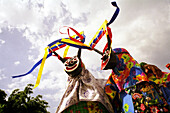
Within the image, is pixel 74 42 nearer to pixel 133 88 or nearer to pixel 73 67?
pixel 73 67

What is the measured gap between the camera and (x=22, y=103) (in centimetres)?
577

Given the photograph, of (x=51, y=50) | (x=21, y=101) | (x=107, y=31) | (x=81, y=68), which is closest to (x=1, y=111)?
(x=21, y=101)

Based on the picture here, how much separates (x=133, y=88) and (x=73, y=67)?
92 cm

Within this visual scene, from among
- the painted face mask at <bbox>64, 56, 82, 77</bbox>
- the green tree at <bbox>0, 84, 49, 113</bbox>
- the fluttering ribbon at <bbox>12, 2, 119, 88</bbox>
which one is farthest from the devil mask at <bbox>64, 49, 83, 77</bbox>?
the green tree at <bbox>0, 84, 49, 113</bbox>

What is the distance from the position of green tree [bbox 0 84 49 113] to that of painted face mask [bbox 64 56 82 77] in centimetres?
404

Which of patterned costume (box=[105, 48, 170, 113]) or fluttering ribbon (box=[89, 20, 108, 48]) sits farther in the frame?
fluttering ribbon (box=[89, 20, 108, 48])

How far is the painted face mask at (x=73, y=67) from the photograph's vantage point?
2212 millimetres

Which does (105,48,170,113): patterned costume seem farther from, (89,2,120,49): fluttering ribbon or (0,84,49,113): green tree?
(0,84,49,113): green tree

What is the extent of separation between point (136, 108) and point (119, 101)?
33 cm

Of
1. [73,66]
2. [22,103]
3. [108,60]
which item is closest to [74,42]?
[73,66]

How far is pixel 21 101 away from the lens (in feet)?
18.8

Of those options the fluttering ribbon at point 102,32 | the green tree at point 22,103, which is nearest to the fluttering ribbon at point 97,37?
the fluttering ribbon at point 102,32

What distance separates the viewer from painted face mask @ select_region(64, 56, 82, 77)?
2.21m

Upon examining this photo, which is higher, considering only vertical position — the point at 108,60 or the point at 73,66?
the point at 73,66
